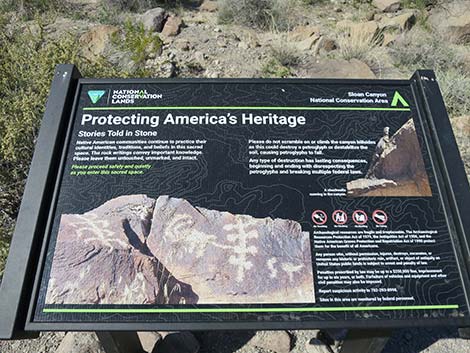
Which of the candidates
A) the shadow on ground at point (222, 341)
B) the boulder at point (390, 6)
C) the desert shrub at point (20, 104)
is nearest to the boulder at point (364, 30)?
the boulder at point (390, 6)

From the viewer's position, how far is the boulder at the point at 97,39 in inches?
221

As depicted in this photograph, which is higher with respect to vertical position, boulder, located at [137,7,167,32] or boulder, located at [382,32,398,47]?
boulder, located at [137,7,167,32]

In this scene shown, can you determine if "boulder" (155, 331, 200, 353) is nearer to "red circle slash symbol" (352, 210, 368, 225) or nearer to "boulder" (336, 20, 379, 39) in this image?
"red circle slash symbol" (352, 210, 368, 225)

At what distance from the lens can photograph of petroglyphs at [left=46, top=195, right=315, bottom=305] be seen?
1.84 meters

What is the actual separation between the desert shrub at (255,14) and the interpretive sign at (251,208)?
478 cm

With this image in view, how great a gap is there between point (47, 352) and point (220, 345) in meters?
1.25

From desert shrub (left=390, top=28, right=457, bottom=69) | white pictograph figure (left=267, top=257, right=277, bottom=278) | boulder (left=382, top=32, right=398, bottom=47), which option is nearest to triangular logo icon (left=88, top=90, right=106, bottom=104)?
white pictograph figure (left=267, top=257, right=277, bottom=278)

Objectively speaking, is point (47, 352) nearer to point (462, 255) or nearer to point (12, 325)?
point (12, 325)

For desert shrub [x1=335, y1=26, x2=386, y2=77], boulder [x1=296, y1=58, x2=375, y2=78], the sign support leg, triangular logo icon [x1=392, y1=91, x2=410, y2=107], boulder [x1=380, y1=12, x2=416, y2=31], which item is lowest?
the sign support leg

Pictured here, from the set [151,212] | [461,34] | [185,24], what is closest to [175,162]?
[151,212]

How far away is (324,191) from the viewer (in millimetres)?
2096

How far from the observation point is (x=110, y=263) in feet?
6.23

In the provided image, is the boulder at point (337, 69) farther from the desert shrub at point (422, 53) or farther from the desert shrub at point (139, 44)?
the desert shrub at point (139, 44)

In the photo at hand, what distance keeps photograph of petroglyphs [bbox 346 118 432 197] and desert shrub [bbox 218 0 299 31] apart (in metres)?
4.95
